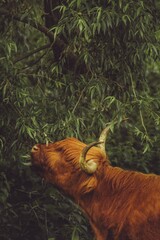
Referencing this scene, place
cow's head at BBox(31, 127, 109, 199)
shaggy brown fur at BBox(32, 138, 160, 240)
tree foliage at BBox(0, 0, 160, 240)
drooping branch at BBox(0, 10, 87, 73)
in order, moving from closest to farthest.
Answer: shaggy brown fur at BBox(32, 138, 160, 240)
cow's head at BBox(31, 127, 109, 199)
tree foliage at BBox(0, 0, 160, 240)
drooping branch at BBox(0, 10, 87, 73)

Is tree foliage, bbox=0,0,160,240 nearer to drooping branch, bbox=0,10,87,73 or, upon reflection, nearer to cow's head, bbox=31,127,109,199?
drooping branch, bbox=0,10,87,73

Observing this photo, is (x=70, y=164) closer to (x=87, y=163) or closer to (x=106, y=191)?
(x=87, y=163)

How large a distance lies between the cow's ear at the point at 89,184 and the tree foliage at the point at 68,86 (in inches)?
49.8

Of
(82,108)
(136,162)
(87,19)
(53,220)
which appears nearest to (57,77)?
(82,108)

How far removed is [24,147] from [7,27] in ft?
5.09

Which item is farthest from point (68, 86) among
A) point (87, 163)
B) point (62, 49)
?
point (87, 163)

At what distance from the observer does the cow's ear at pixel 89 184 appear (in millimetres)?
7219

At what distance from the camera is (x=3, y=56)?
913 centimetres

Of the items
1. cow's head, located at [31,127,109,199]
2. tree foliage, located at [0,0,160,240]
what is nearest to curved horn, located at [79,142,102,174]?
cow's head, located at [31,127,109,199]

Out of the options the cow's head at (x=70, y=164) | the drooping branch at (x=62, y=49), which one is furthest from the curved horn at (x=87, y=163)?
the drooping branch at (x=62, y=49)

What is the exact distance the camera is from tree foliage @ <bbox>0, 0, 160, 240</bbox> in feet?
29.6

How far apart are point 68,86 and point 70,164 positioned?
2418 mm

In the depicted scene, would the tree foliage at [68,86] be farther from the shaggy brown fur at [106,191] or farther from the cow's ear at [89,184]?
the cow's ear at [89,184]

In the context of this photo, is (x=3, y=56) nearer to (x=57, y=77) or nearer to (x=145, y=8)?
(x=57, y=77)
